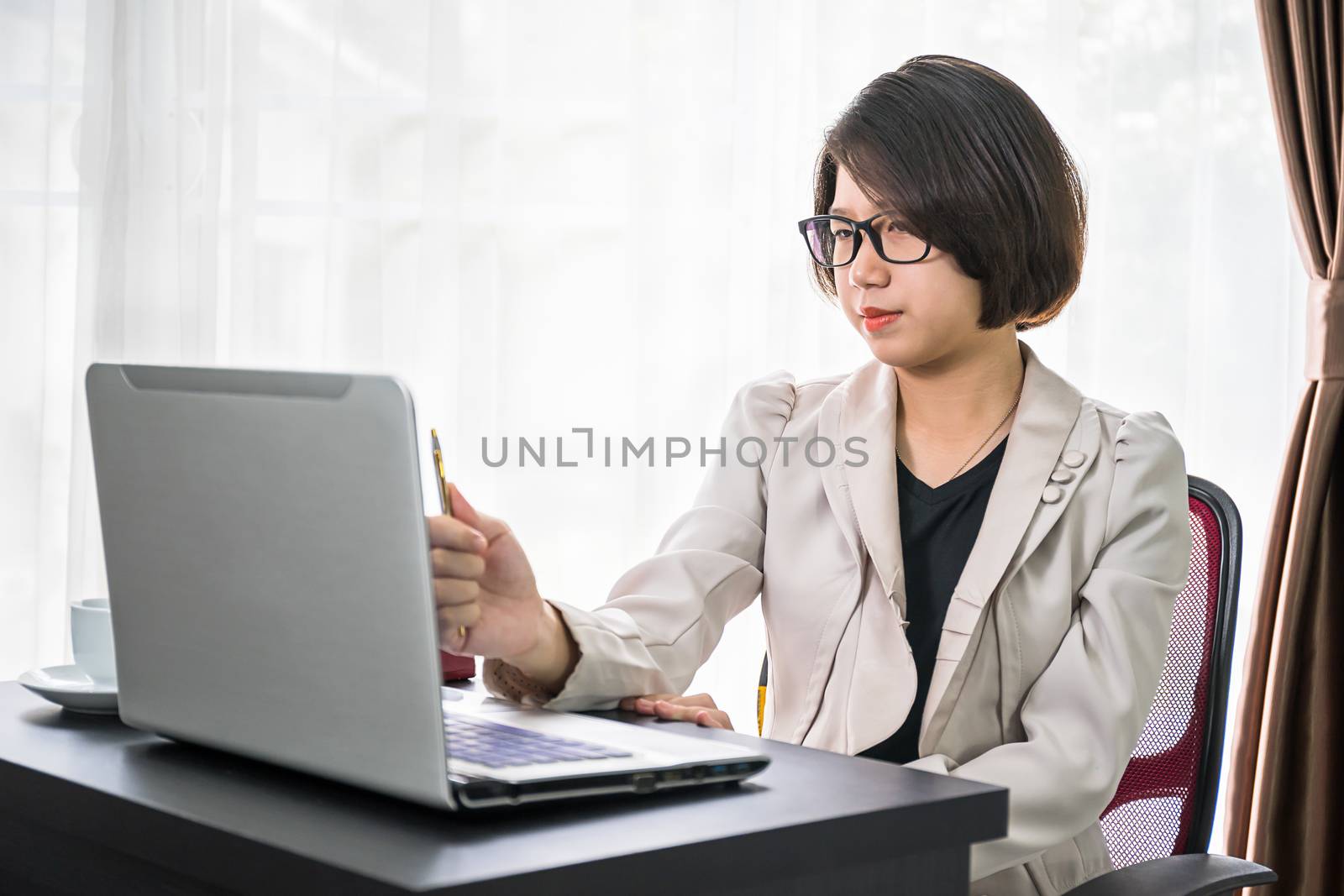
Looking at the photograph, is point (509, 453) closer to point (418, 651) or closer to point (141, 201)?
point (141, 201)

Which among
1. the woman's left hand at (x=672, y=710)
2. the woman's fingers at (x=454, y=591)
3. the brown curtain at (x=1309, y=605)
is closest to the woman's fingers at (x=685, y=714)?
the woman's left hand at (x=672, y=710)

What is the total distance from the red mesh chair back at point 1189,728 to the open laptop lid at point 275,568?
0.95 metres

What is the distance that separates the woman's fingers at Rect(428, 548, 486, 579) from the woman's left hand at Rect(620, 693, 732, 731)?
24 centimetres

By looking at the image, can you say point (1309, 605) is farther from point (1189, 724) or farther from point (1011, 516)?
point (1011, 516)

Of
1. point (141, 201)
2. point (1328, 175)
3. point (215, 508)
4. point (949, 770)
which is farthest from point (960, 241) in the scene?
point (141, 201)

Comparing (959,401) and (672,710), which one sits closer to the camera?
(672,710)

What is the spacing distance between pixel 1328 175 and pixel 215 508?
2.28m

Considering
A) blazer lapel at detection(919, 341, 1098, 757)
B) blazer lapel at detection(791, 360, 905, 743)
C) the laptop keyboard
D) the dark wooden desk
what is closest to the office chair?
blazer lapel at detection(919, 341, 1098, 757)

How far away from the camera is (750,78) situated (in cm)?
246

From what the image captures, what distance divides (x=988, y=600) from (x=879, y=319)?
0.31 metres

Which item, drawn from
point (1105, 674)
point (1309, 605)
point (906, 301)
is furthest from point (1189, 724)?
point (1309, 605)

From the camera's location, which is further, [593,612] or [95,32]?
[95,32]

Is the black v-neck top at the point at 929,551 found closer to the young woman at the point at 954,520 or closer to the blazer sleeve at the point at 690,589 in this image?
the young woman at the point at 954,520

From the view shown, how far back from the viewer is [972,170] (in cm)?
136
